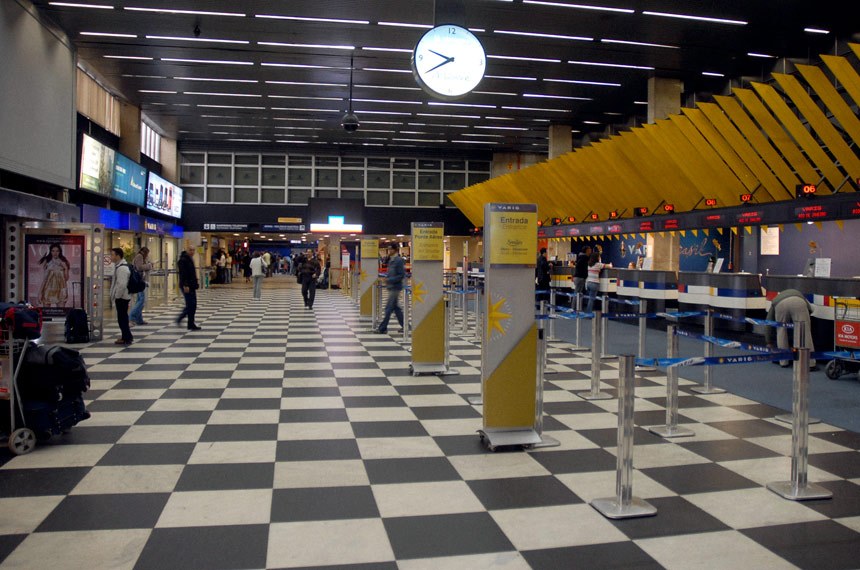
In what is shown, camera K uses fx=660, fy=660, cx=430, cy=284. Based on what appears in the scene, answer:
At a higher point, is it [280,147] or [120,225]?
[280,147]

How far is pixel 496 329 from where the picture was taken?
4.74m

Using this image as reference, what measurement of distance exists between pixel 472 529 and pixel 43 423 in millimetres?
3118

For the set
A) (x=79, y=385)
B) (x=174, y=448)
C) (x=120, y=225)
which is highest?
(x=120, y=225)

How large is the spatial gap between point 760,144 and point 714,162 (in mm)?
1074

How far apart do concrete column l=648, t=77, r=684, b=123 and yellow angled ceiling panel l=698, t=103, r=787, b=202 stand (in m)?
4.08

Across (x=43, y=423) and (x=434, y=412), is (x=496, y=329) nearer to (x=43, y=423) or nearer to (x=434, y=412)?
(x=434, y=412)

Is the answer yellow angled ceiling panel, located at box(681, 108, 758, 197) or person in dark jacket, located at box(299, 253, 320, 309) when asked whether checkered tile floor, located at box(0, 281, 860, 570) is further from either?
person in dark jacket, located at box(299, 253, 320, 309)

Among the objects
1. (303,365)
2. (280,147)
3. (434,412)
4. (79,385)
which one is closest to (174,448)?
(79,385)

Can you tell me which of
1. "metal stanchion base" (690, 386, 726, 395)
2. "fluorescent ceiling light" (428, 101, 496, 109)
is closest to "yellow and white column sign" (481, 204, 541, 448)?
"metal stanchion base" (690, 386, 726, 395)

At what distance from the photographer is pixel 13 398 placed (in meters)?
4.47

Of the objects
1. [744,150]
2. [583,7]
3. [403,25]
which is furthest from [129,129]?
[744,150]

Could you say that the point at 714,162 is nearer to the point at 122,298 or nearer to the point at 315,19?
the point at 315,19

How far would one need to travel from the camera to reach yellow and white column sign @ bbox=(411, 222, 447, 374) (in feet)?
24.5

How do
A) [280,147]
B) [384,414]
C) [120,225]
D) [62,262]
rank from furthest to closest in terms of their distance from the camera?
1. [280,147]
2. [120,225]
3. [62,262]
4. [384,414]
